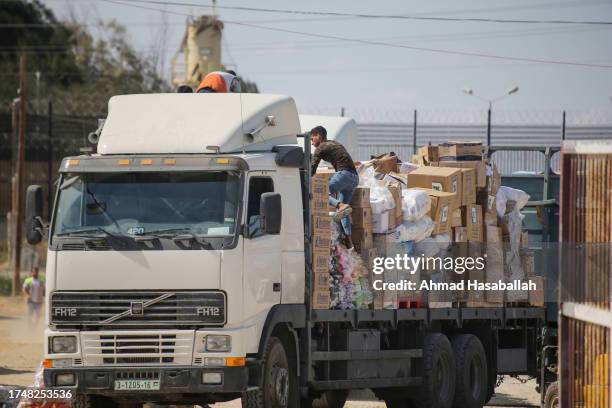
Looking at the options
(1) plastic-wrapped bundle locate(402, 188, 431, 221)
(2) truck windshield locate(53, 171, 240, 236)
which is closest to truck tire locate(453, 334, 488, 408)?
(1) plastic-wrapped bundle locate(402, 188, 431, 221)

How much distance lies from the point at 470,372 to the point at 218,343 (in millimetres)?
5169

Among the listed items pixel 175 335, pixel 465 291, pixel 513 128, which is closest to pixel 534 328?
pixel 465 291

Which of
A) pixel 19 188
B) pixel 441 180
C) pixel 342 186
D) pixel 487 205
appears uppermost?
pixel 19 188

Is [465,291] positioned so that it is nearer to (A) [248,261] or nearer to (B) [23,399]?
(A) [248,261]

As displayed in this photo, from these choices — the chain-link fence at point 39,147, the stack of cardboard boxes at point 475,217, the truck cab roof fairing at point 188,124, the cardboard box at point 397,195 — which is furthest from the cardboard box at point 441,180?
the chain-link fence at point 39,147

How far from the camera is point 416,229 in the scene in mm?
15078

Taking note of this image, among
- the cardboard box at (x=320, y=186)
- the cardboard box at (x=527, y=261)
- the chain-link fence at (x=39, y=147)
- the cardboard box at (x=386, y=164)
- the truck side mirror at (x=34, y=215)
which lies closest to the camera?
the truck side mirror at (x=34, y=215)

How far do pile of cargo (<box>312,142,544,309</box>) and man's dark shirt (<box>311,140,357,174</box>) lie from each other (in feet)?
0.83

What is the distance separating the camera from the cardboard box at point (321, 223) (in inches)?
551

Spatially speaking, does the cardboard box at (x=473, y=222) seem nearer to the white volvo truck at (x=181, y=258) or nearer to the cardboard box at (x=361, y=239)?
the cardboard box at (x=361, y=239)

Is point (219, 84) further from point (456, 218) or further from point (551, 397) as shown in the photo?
point (551, 397)

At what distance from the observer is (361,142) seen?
108 ft

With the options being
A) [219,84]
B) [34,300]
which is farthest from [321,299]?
[34,300]

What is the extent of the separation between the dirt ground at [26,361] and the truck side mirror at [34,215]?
5015 millimetres
